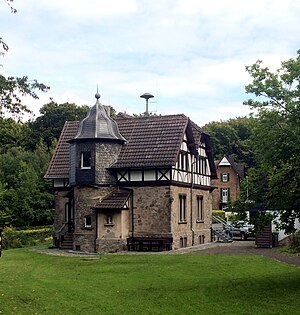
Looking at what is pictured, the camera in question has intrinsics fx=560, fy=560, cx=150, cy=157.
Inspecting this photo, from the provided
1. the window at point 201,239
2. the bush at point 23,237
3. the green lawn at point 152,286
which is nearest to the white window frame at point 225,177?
the window at point 201,239

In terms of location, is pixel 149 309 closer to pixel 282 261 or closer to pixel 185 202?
pixel 282 261

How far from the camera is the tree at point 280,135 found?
17.3 meters

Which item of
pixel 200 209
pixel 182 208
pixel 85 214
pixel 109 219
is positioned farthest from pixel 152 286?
pixel 200 209

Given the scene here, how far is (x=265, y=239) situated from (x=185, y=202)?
5.62 metres

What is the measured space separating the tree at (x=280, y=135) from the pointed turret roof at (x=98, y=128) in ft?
56.5

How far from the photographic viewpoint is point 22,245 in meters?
39.2

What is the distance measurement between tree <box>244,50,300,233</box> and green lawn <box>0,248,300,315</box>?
2.81 m

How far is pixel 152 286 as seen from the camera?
18469 millimetres

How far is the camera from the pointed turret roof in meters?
34.1

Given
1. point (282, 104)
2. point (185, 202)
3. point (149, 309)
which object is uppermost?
point (282, 104)

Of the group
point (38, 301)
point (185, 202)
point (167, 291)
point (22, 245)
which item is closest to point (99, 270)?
point (167, 291)

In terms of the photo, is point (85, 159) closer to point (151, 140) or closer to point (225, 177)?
point (151, 140)

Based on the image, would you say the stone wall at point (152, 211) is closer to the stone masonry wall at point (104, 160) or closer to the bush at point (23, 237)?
the stone masonry wall at point (104, 160)

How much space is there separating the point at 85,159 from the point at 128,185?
310cm
